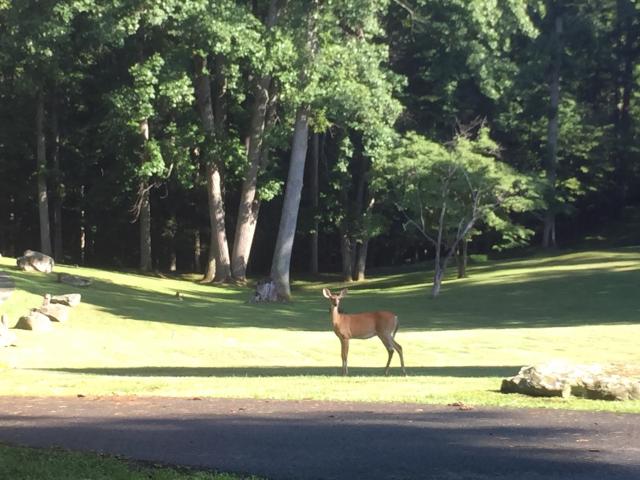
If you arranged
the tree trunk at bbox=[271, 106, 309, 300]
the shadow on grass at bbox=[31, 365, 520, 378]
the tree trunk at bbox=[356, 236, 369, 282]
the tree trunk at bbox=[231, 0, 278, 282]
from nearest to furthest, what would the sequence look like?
the shadow on grass at bbox=[31, 365, 520, 378] < the tree trunk at bbox=[271, 106, 309, 300] < the tree trunk at bbox=[231, 0, 278, 282] < the tree trunk at bbox=[356, 236, 369, 282]

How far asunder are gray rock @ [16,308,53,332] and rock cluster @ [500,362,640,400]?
47.1 ft

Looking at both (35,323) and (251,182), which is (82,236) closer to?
(251,182)

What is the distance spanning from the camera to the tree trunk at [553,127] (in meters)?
54.8

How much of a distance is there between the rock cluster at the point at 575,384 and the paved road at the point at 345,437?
1611 millimetres

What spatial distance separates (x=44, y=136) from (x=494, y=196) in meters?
24.9

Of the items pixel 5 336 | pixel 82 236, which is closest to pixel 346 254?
pixel 82 236

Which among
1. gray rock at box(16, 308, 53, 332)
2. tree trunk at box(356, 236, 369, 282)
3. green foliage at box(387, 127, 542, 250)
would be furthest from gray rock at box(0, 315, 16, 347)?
tree trunk at box(356, 236, 369, 282)

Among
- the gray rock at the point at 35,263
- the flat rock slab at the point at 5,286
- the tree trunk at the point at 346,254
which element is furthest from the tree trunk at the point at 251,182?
the flat rock slab at the point at 5,286

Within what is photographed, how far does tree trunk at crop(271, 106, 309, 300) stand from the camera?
37562 millimetres

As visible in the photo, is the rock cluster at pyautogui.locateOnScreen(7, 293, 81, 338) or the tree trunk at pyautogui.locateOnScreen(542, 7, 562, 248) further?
the tree trunk at pyautogui.locateOnScreen(542, 7, 562, 248)

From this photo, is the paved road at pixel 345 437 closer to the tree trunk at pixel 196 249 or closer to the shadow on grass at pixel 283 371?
the shadow on grass at pixel 283 371

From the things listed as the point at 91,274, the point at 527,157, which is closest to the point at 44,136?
the point at 91,274

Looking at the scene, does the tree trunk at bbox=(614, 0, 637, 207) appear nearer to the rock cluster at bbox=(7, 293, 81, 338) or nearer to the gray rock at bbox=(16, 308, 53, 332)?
the rock cluster at bbox=(7, 293, 81, 338)

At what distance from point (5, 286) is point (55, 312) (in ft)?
11.6
